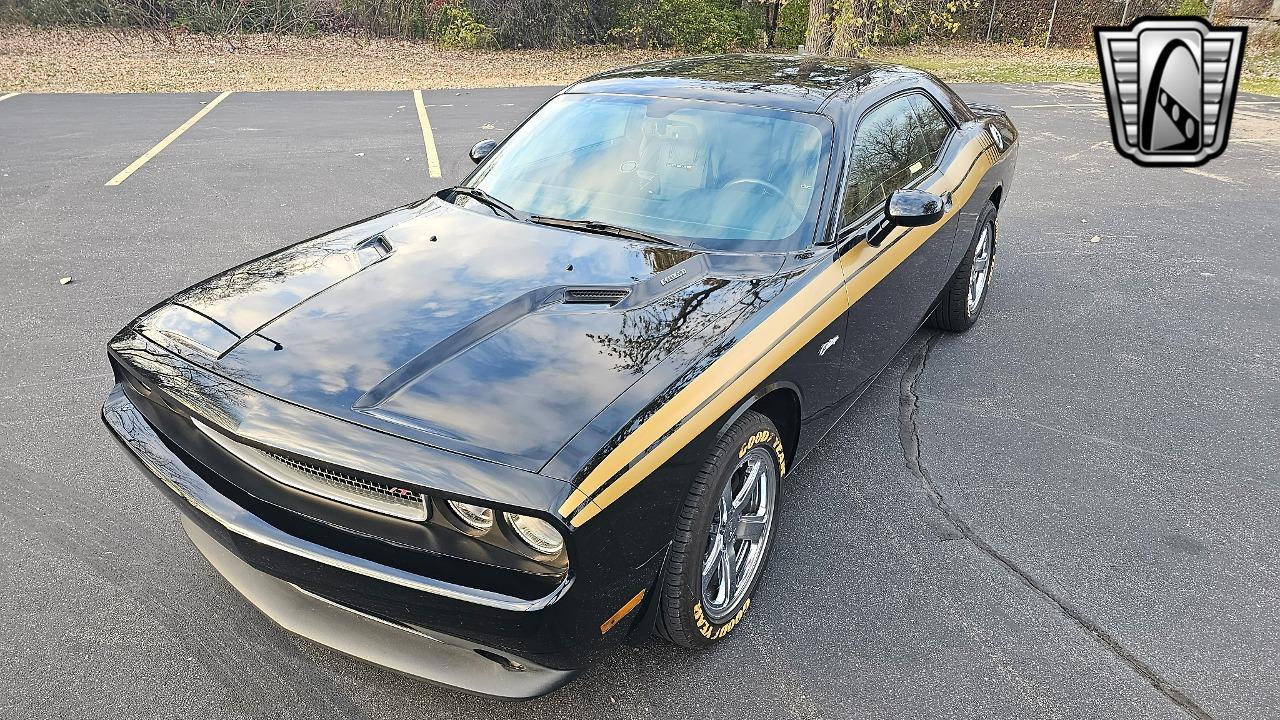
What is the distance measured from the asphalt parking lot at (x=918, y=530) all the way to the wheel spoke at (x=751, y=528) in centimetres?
26

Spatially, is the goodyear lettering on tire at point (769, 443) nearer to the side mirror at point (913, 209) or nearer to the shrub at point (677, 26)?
the side mirror at point (913, 209)

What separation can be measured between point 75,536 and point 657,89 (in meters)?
2.81

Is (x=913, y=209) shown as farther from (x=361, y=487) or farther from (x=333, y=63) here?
(x=333, y=63)

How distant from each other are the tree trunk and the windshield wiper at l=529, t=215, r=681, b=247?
1380cm

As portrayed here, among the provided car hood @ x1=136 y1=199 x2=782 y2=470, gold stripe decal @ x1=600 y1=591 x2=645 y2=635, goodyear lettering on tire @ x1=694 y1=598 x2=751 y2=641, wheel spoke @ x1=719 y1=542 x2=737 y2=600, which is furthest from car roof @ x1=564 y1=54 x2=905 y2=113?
gold stripe decal @ x1=600 y1=591 x2=645 y2=635

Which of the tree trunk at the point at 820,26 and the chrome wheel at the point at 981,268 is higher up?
the tree trunk at the point at 820,26

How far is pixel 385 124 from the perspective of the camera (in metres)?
10.4

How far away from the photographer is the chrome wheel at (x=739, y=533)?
259 cm

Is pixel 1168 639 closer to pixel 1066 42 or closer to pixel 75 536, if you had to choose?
pixel 75 536

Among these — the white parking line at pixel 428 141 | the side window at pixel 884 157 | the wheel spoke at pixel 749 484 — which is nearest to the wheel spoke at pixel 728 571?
the wheel spoke at pixel 749 484

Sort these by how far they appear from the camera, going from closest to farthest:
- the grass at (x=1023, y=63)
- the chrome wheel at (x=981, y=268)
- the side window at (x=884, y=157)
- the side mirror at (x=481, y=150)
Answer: the side window at (x=884, y=157), the side mirror at (x=481, y=150), the chrome wheel at (x=981, y=268), the grass at (x=1023, y=63)

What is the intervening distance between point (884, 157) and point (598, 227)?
135 centimetres

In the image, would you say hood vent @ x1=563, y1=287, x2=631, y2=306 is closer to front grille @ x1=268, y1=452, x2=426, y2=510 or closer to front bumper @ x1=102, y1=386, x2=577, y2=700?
front grille @ x1=268, y1=452, x2=426, y2=510

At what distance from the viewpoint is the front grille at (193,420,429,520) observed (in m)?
2.04
